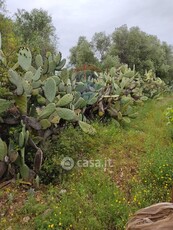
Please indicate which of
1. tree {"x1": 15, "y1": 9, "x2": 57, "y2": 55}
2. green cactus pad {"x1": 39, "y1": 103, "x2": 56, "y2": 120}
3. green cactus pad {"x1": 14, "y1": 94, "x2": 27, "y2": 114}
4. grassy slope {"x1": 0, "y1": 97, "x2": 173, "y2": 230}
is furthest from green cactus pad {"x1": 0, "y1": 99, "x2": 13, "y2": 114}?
tree {"x1": 15, "y1": 9, "x2": 57, "y2": 55}

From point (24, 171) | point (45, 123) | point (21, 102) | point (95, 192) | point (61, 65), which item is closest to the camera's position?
point (95, 192)

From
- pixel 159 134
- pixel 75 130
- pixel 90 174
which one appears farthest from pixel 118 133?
pixel 90 174

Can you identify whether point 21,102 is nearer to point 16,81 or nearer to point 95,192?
point 16,81

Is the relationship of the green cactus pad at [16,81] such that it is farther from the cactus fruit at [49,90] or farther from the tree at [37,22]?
the tree at [37,22]

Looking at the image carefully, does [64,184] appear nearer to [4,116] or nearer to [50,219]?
[50,219]

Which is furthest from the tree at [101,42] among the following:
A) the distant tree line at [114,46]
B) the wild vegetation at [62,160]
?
the wild vegetation at [62,160]

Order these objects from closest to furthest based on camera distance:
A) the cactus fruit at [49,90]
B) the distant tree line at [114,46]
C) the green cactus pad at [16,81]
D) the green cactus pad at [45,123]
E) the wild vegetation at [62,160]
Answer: the wild vegetation at [62,160], the green cactus pad at [16,81], the green cactus pad at [45,123], the cactus fruit at [49,90], the distant tree line at [114,46]

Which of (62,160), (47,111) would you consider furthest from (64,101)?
(62,160)

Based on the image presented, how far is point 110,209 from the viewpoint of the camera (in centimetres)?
307

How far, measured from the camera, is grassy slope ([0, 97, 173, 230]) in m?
2.97

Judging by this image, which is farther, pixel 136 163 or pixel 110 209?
pixel 136 163

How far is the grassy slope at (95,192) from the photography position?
2.97 m

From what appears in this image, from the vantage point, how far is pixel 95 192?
3553mm

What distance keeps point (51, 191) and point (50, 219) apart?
0.59 metres
